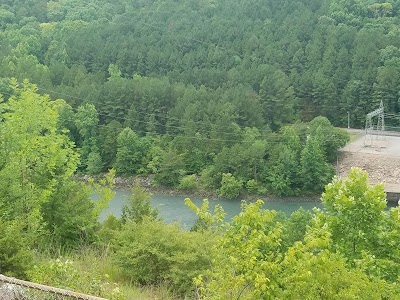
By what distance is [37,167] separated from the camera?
13.7 meters

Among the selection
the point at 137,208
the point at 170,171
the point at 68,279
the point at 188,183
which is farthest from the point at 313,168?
the point at 68,279

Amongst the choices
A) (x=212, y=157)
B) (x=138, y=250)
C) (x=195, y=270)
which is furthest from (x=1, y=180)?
(x=212, y=157)

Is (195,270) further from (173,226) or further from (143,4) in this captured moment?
(143,4)

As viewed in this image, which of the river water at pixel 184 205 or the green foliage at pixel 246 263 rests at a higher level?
the green foliage at pixel 246 263

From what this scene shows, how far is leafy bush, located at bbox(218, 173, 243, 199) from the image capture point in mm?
38094

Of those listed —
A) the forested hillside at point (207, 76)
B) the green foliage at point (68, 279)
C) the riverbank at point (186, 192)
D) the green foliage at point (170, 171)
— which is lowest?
the riverbank at point (186, 192)

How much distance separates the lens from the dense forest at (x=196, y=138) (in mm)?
7168

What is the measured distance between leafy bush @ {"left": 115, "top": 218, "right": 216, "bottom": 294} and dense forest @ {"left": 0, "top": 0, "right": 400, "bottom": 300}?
41 mm

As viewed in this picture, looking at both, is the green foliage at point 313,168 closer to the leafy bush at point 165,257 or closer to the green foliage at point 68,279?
the leafy bush at point 165,257

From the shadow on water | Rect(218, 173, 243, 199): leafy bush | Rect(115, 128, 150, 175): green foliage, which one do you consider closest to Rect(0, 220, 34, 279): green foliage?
the shadow on water

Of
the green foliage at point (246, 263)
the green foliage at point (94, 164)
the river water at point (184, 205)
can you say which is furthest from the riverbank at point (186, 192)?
the green foliage at point (246, 263)

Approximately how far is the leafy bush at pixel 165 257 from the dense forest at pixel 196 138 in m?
0.04

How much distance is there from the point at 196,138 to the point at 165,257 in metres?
32.4

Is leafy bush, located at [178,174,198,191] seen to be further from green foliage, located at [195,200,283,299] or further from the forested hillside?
green foliage, located at [195,200,283,299]
